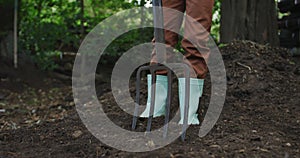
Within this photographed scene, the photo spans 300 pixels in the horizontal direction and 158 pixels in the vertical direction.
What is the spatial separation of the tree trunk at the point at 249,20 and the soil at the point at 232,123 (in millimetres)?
215

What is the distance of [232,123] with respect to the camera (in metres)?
2.72

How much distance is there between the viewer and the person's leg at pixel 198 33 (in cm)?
255

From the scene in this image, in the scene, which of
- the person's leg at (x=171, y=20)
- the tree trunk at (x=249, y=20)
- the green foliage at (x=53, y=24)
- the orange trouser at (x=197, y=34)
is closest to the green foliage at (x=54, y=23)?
the green foliage at (x=53, y=24)

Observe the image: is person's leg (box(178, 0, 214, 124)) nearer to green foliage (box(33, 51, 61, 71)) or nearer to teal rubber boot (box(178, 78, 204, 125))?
teal rubber boot (box(178, 78, 204, 125))

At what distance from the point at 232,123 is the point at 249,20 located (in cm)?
164

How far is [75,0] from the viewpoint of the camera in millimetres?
6145

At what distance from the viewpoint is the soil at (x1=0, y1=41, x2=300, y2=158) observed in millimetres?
2295

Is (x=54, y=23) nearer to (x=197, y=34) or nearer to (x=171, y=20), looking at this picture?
(x=171, y=20)

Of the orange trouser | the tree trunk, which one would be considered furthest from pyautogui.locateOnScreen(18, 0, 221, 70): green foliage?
the orange trouser

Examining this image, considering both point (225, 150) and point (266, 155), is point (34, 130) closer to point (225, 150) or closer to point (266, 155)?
point (225, 150)

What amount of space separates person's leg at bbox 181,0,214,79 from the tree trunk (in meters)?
1.58

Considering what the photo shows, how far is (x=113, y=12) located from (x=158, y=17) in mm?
3583

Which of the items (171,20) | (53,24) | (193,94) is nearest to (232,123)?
(193,94)

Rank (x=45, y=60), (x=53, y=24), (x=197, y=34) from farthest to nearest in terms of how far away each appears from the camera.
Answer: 1. (x=45, y=60)
2. (x=53, y=24)
3. (x=197, y=34)
